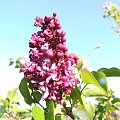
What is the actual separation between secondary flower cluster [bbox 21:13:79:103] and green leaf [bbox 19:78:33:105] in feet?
0.23

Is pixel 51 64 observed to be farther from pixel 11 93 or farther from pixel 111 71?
pixel 11 93

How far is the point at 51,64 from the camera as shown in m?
1.44

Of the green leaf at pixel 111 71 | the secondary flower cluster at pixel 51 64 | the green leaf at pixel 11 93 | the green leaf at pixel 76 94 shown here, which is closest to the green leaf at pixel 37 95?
the secondary flower cluster at pixel 51 64

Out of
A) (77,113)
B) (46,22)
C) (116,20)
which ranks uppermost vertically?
(116,20)

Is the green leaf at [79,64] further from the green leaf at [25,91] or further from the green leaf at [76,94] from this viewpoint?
the green leaf at [25,91]

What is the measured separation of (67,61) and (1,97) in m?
1.15

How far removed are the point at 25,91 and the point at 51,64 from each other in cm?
17

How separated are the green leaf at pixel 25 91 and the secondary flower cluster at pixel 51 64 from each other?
0.07m

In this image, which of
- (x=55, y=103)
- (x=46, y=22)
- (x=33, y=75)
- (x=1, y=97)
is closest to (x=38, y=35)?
(x=46, y=22)

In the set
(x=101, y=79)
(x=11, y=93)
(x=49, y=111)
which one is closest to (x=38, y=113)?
(x=49, y=111)

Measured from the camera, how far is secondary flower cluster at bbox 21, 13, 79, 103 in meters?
1.39

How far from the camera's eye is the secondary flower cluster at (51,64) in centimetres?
139

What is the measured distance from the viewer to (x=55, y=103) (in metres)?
1.44

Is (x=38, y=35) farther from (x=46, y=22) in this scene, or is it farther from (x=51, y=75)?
(x=51, y=75)
